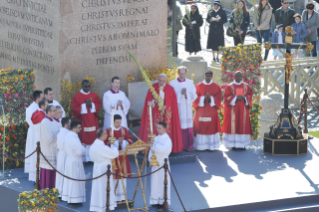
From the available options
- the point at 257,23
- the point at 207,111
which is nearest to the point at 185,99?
the point at 207,111

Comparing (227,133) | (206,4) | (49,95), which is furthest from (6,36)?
(206,4)

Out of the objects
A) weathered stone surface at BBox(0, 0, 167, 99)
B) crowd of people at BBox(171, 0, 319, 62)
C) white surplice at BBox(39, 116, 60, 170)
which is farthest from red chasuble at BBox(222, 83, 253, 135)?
crowd of people at BBox(171, 0, 319, 62)

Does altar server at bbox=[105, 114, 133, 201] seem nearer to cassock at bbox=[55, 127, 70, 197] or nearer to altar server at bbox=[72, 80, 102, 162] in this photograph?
cassock at bbox=[55, 127, 70, 197]

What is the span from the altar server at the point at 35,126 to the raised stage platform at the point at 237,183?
23cm

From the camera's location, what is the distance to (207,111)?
46.2 feet

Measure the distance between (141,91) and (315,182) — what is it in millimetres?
4375

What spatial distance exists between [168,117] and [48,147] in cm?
308

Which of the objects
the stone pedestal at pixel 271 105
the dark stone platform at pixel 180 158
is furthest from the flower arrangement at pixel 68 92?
the stone pedestal at pixel 271 105

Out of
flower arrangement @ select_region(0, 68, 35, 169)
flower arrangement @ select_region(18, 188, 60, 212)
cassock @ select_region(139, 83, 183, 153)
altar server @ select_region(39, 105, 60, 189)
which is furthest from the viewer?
cassock @ select_region(139, 83, 183, 153)

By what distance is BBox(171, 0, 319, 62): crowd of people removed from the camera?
747 inches

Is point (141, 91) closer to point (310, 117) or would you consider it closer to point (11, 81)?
point (11, 81)

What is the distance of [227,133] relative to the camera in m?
14.3

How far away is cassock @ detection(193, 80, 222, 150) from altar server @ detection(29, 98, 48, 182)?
3.82m

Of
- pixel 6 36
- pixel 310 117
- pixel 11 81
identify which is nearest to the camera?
pixel 11 81
